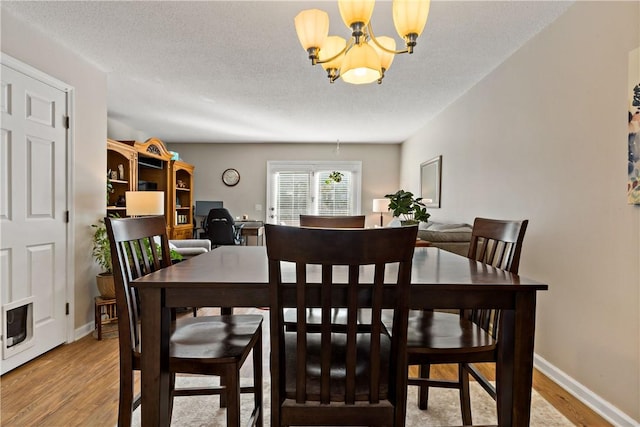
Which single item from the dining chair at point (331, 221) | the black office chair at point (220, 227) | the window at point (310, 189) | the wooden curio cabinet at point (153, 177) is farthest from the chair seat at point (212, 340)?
the window at point (310, 189)

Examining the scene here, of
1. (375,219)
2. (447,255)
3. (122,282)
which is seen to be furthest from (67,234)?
(375,219)

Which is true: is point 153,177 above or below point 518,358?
above

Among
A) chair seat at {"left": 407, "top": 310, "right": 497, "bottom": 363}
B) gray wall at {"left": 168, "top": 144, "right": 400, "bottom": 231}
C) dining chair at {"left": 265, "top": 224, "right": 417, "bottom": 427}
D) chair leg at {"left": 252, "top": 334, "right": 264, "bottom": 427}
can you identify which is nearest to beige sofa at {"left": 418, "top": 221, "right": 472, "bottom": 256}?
chair seat at {"left": 407, "top": 310, "right": 497, "bottom": 363}

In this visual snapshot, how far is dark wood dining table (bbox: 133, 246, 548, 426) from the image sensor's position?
1.20m

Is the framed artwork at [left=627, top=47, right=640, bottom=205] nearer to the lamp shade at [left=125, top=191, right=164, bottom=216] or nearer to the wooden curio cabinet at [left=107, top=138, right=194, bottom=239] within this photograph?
the lamp shade at [left=125, top=191, right=164, bottom=216]

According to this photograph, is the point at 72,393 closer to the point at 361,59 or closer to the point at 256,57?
the point at 361,59

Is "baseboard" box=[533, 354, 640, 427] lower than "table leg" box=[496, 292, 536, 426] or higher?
lower

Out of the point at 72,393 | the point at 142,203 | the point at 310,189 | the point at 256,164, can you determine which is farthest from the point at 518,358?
the point at 256,164

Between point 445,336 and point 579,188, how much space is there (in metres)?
1.38

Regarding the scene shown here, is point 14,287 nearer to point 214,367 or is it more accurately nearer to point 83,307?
point 83,307

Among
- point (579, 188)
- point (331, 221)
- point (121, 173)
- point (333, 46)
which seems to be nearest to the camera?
point (333, 46)

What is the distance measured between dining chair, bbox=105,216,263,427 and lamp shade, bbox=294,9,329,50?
1.12 meters

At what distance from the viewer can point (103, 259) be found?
3191 millimetres

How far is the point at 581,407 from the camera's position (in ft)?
6.61
